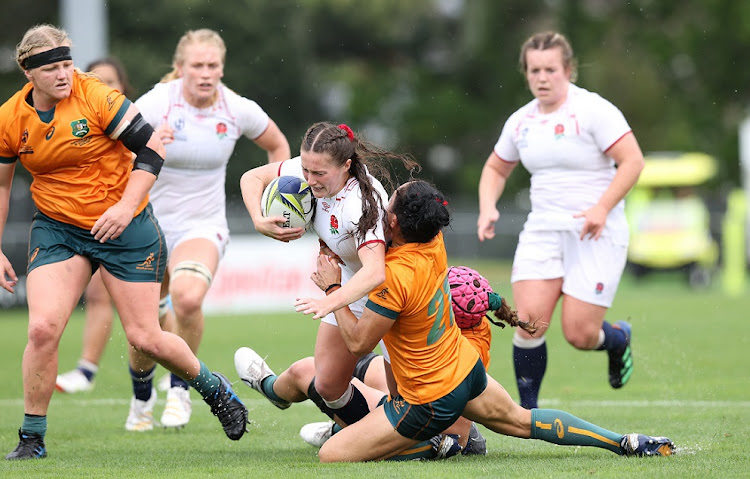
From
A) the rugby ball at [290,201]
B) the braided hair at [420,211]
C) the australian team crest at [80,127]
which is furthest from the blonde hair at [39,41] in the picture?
the braided hair at [420,211]

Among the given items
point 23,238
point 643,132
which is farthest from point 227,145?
point 643,132

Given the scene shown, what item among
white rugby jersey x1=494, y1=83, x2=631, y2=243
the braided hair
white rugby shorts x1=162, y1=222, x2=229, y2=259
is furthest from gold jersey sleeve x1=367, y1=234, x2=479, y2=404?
white rugby shorts x1=162, y1=222, x2=229, y2=259

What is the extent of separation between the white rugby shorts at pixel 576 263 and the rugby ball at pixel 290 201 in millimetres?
1985

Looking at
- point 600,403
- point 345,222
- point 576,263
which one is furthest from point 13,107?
point 600,403

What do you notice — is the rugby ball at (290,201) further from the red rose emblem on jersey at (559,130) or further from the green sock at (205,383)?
the red rose emblem on jersey at (559,130)

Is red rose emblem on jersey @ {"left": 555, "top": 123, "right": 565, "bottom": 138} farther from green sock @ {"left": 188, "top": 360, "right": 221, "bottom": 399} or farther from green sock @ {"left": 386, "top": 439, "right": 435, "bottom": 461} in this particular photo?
green sock @ {"left": 188, "top": 360, "right": 221, "bottom": 399}

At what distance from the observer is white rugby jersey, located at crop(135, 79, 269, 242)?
727cm

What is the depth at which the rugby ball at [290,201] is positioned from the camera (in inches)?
217

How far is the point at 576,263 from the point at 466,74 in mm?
28422

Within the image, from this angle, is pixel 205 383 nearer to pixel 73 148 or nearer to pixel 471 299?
pixel 73 148

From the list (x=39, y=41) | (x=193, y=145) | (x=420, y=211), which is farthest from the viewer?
(x=193, y=145)

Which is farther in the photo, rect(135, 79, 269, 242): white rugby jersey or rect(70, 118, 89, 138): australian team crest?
rect(135, 79, 269, 242): white rugby jersey

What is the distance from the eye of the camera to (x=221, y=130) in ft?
24.0

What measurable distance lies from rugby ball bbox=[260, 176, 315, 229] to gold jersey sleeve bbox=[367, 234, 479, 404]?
0.48m
